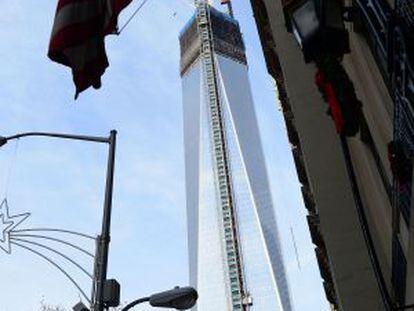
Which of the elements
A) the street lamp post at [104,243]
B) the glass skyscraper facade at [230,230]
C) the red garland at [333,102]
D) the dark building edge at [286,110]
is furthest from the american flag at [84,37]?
the glass skyscraper facade at [230,230]

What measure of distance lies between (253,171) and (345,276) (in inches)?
7108

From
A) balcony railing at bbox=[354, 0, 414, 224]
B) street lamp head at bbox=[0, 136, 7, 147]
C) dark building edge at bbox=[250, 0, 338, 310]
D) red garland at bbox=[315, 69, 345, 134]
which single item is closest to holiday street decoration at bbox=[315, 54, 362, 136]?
red garland at bbox=[315, 69, 345, 134]

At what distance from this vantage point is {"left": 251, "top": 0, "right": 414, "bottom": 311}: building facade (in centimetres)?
548

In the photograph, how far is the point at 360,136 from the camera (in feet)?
46.3

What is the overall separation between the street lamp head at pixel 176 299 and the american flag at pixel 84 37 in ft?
12.2

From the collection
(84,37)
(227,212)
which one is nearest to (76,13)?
(84,37)

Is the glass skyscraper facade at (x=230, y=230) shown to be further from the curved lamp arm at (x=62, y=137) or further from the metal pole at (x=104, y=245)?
the metal pole at (x=104, y=245)

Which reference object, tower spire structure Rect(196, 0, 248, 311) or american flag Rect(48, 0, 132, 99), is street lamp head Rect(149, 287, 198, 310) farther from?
tower spire structure Rect(196, 0, 248, 311)

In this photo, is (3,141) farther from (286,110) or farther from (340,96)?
(286,110)

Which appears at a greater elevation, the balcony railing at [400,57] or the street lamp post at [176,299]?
the balcony railing at [400,57]

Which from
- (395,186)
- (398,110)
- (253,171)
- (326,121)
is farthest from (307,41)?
(253,171)

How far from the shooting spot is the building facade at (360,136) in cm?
548

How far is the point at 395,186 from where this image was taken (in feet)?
26.2

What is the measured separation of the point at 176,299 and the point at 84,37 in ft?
15.2
